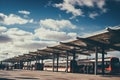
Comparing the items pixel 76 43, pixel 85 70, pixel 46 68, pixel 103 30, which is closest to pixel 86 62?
pixel 85 70

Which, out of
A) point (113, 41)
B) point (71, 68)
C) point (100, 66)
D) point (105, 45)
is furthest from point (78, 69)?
point (113, 41)

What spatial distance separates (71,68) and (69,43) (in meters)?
8.98

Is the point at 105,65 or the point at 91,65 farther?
the point at 91,65

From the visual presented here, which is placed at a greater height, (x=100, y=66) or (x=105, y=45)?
(x=105, y=45)

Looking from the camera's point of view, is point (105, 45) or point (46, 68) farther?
point (46, 68)

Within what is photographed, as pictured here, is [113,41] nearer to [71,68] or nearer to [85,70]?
[85,70]

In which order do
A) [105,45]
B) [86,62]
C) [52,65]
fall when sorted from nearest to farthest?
1. [105,45]
2. [86,62]
3. [52,65]

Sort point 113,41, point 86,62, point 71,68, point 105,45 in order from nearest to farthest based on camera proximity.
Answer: point 113,41, point 105,45, point 86,62, point 71,68

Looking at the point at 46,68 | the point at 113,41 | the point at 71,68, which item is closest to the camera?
the point at 113,41

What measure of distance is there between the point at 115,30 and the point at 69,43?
55.1 ft

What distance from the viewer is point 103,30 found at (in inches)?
1377

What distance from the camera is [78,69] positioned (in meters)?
54.4

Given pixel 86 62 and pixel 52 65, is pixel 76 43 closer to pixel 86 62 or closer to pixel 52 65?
pixel 86 62

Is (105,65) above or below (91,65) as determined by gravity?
above
